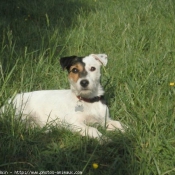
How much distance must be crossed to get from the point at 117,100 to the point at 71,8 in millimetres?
5120

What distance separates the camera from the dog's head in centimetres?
380

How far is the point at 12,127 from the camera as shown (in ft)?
10.5

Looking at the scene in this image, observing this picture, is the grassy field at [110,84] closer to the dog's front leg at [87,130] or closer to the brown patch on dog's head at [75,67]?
the dog's front leg at [87,130]

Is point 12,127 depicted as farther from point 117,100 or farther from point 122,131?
point 117,100

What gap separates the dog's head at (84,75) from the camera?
12.5 feet

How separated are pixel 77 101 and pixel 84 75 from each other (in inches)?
14.7

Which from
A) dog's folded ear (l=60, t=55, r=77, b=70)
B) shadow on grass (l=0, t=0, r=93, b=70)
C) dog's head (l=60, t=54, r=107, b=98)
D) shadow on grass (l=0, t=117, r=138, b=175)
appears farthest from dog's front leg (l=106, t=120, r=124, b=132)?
shadow on grass (l=0, t=0, r=93, b=70)

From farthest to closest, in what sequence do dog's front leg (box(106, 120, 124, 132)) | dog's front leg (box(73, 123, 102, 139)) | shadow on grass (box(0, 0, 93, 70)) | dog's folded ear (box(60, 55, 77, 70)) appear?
shadow on grass (box(0, 0, 93, 70))
dog's folded ear (box(60, 55, 77, 70))
dog's front leg (box(106, 120, 124, 132))
dog's front leg (box(73, 123, 102, 139))

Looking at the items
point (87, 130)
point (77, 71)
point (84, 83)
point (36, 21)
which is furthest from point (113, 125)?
point (36, 21)

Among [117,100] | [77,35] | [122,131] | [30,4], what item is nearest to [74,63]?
[117,100]

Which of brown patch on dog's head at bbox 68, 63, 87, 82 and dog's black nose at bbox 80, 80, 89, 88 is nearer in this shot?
dog's black nose at bbox 80, 80, 89, 88

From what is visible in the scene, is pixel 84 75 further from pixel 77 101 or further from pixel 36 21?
pixel 36 21

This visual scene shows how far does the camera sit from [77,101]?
408 centimetres

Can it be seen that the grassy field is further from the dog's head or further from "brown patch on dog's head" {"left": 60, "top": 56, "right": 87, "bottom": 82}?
"brown patch on dog's head" {"left": 60, "top": 56, "right": 87, "bottom": 82}
